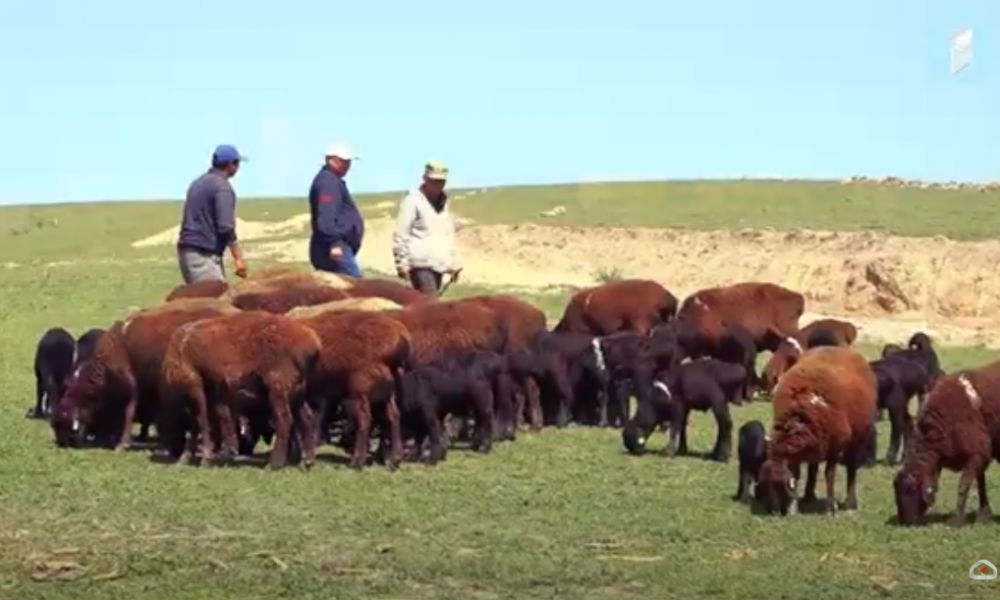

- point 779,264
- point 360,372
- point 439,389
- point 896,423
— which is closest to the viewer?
point 360,372

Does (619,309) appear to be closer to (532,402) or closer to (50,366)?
(532,402)

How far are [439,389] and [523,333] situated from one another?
276 centimetres

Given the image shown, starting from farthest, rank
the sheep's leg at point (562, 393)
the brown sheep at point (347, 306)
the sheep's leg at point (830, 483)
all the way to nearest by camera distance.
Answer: the sheep's leg at point (562, 393) < the brown sheep at point (347, 306) < the sheep's leg at point (830, 483)

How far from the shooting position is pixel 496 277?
4106 centimetres

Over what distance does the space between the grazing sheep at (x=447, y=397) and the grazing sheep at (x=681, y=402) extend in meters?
1.20

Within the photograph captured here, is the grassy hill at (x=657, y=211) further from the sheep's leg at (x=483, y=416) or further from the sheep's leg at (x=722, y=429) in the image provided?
the sheep's leg at (x=483, y=416)

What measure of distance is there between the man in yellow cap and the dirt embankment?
11.1 metres

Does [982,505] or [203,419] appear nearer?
[982,505]

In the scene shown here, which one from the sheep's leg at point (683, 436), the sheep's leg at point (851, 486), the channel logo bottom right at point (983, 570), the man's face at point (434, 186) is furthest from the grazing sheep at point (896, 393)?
the man's face at point (434, 186)

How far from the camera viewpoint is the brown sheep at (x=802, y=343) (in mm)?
19250

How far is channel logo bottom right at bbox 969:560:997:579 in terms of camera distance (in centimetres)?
1034

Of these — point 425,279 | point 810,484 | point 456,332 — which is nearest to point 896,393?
Result: point 810,484

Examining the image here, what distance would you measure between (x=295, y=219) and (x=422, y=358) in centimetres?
4146

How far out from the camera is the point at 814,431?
1230 cm
